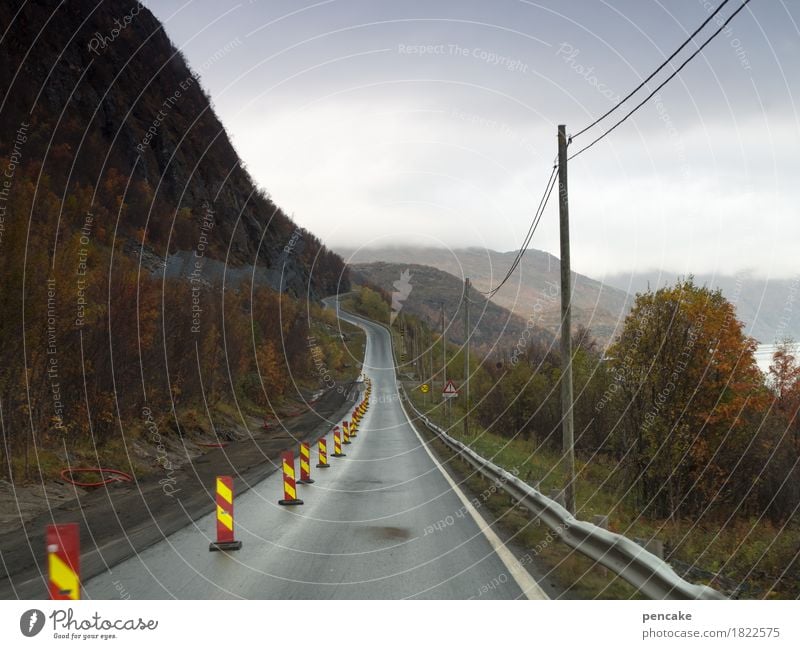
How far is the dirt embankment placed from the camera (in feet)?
26.5

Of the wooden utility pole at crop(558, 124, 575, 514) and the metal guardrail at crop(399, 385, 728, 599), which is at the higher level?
the wooden utility pole at crop(558, 124, 575, 514)

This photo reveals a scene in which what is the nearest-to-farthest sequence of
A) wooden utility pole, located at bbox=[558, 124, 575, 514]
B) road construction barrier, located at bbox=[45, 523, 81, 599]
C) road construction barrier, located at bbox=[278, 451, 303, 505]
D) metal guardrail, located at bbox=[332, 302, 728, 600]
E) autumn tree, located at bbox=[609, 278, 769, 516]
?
road construction barrier, located at bbox=[45, 523, 81, 599], metal guardrail, located at bbox=[332, 302, 728, 600], road construction barrier, located at bbox=[278, 451, 303, 505], wooden utility pole, located at bbox=[558, 124, 575, 514], autumn tree, located at bbox=[609, 278, 769, 516]

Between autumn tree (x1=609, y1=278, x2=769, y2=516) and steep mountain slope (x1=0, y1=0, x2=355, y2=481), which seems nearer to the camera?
steep mountain slope (x1=0, y1=0, x2=355, y2=481)

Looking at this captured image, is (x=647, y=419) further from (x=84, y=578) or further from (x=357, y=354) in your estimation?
(x=357, y=354)

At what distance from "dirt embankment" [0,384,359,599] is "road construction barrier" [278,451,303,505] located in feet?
4.49

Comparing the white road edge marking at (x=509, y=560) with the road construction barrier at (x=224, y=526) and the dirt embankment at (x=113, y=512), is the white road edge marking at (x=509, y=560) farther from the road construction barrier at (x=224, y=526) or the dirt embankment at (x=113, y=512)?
the dirt embankment at (x=113, y=512)

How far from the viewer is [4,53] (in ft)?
166

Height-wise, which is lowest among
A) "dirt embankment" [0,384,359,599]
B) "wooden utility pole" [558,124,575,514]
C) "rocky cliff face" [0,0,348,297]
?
"dirt embankment" [0,384,359,599]

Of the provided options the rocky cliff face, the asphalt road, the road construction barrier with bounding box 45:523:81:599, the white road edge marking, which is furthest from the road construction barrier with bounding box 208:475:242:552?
the rocky cliff face

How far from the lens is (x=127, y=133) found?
6034 cm

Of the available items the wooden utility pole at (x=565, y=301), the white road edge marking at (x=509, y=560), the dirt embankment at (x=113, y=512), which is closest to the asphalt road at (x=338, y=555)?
the white road edge marking at (x=509, y=560)

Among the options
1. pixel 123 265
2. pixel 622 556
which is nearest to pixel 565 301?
pixel 622 556

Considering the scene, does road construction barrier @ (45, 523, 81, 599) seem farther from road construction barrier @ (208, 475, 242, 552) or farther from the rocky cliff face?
the rocky cliff face

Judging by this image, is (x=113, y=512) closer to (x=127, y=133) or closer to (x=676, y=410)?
(x=676, y=410)
